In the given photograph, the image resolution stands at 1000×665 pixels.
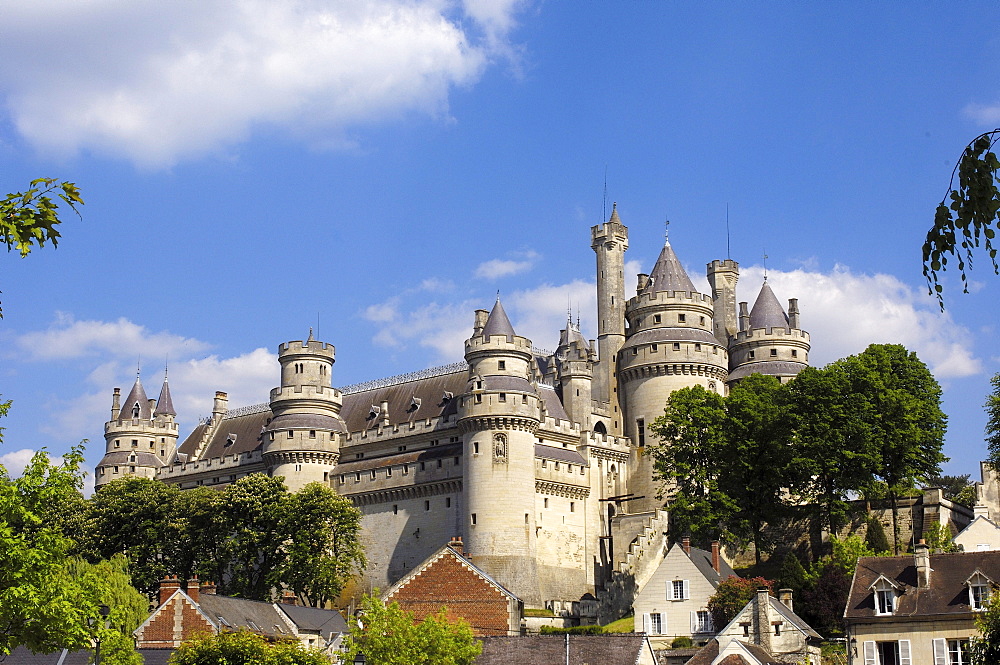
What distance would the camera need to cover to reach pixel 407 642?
45.1 m

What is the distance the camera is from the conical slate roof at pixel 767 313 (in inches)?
3561

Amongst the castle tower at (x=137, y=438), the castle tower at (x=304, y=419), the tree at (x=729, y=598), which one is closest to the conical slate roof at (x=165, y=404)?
the castle tower at (x=137, y=438)

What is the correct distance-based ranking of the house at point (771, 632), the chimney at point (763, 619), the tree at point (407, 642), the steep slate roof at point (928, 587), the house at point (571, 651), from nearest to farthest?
the tree at point (407, 642)
the house at point (571, 651)
the steep slate roof at point (928, 587)
the house at point (771, 632)
the chimney at point (763, 619)

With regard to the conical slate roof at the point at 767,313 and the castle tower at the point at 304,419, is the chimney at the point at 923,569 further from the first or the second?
the castle tower at the point at 304,419

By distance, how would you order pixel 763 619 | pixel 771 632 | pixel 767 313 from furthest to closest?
pixel 767 313
pixel 763 619
pixel 771 632

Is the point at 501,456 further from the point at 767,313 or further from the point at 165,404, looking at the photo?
the point at 165,404

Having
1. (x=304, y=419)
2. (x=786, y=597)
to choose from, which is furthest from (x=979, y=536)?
(x=304, y=419)

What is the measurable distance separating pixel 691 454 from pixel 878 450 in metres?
A: 11.1

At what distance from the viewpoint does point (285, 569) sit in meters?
75.5

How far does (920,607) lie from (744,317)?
152ft

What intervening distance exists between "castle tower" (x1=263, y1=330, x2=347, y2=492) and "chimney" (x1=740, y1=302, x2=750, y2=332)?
29.2 m

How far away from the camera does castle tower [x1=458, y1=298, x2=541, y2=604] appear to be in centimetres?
7712

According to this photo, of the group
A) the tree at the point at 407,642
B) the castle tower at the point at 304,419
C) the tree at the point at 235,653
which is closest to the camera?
the tree at the point at 235,653

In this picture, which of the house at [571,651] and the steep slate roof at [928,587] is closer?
the house at [571,651]
